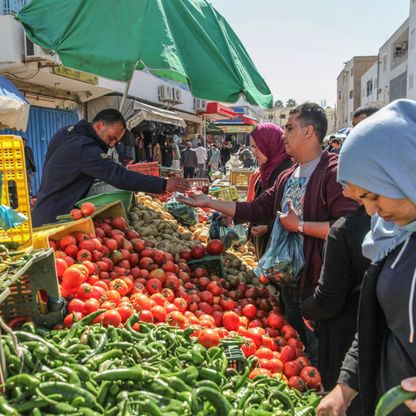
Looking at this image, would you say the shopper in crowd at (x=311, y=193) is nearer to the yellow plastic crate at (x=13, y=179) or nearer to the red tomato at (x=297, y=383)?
the red tomato at (x=297, y=383)

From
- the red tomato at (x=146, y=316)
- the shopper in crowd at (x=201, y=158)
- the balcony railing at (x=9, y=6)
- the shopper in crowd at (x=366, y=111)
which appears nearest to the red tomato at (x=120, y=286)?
the red tomato at (x=146, y=316)

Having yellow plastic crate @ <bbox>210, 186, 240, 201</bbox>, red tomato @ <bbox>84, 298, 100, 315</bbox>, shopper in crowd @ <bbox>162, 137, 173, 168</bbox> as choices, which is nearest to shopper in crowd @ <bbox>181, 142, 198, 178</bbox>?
shopper in crowd @ <bbox>162, 137, 173, 168</bbox>

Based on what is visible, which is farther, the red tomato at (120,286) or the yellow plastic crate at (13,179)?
the red tomato at (120,286)

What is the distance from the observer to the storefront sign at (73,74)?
12352 mm

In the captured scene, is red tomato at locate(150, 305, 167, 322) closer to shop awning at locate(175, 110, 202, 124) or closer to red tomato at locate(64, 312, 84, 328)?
red tomato at locate(64, 312, 84, 328)

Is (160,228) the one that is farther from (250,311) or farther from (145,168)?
(145,168)

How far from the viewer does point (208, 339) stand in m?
2.88

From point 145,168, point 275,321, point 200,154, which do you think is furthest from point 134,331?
point 200,154

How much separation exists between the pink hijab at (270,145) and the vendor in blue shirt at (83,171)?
939 millimetres

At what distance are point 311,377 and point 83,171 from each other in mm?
2861

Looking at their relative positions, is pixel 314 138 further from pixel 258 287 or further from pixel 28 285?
pixel 28 285

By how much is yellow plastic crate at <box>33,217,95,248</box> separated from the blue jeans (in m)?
1.83

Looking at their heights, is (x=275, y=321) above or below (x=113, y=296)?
below

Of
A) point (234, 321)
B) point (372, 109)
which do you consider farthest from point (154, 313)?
point (372, 109)
